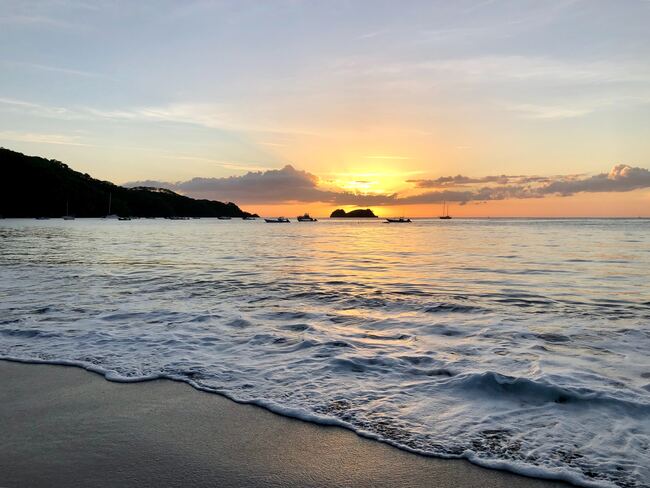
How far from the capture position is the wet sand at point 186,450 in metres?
3.52

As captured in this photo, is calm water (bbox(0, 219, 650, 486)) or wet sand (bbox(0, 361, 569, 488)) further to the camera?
calm water (bbox(0, 219, 650, 486))

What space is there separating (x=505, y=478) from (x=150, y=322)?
7.67 metres

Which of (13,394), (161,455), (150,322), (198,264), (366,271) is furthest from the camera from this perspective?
(198,264)

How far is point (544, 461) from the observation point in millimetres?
3861

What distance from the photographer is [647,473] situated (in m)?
3.66

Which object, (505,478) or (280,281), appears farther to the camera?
(280,281)

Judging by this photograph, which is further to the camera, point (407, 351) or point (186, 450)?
point (407, 351)

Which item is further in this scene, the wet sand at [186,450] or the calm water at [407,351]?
the calm water at [407,351]

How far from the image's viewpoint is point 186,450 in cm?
396

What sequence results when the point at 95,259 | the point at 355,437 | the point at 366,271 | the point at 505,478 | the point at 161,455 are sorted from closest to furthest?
1. the point at 505,478
2. the point at 161,455
3. the point at 355,437
4. the point at 366,271
5. the point at 95,259

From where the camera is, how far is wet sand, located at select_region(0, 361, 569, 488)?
3.52 meters

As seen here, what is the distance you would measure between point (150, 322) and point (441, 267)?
15.4m

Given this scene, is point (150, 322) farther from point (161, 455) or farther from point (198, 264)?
point (198, 264)

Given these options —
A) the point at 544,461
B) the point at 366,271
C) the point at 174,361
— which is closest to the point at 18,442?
the point at 174,361
